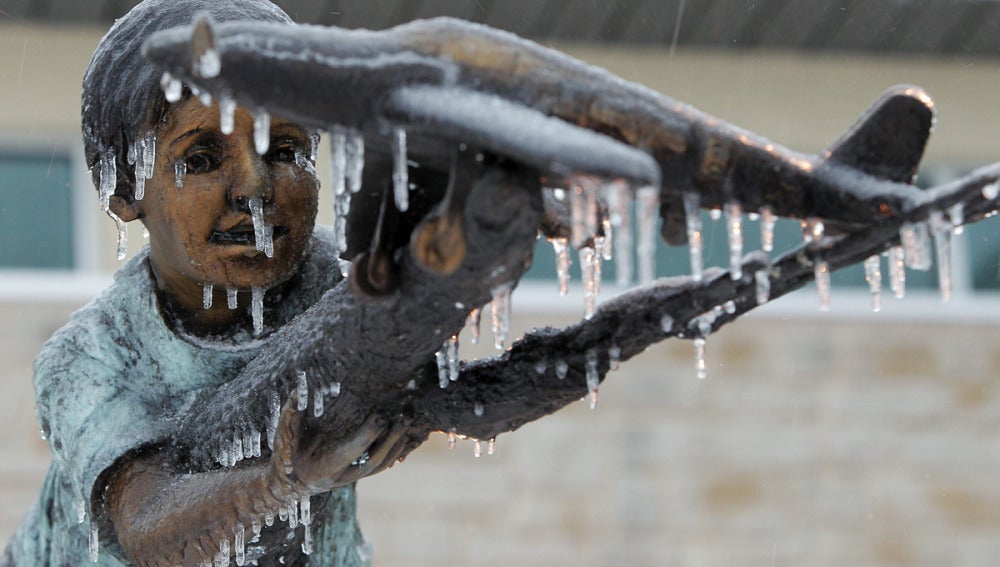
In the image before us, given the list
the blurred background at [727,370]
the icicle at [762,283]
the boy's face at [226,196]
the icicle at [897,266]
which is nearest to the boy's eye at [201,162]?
the boy's face at [226,196]

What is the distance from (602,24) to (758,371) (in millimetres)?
2020

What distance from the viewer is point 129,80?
224cm

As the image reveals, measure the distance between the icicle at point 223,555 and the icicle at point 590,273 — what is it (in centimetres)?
61

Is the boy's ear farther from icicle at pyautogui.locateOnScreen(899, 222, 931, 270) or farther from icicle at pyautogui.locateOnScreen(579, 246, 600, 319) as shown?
icicle at pyautogui.locateOnScreen(899, 222, 931, 270)

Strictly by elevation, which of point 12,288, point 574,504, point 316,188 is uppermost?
point 12,288

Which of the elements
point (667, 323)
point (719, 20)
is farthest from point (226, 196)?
point (719, 20)

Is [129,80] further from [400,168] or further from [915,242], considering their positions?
[915,242]

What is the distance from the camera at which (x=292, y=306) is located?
8.01 feet

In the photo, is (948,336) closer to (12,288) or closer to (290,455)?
(12,288)

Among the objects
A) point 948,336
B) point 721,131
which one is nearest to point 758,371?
point 948,336

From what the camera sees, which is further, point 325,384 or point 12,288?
point 12,288

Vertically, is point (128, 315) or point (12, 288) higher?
point (12, 288)

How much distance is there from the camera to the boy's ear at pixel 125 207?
7.72ft

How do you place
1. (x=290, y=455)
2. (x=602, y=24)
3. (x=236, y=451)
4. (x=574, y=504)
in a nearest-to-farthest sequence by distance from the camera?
(x=290, y=455) → (x=236, y=451) → (x=602, y=24) → (x=574, y=504)
